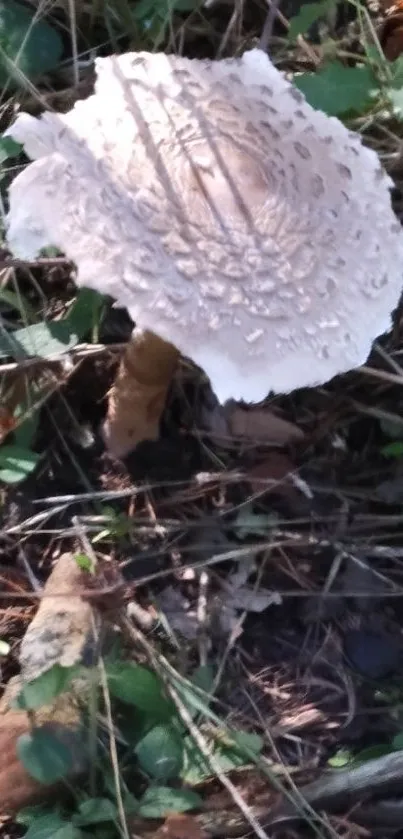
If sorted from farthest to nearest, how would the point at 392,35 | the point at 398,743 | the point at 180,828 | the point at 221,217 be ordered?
the point at 392,35 < the point at 398,743 < the point at 180,828 < the point at 221,217

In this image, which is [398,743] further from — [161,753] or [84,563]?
[84,563]

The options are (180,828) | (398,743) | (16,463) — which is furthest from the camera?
(16,463)

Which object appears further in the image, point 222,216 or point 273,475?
point 273,475

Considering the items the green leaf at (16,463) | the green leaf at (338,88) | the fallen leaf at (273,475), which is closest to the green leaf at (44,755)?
the green leaf at (16,463)

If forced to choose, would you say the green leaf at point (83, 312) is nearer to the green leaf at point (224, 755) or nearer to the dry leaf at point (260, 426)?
the dry leaf at point (260, 426)

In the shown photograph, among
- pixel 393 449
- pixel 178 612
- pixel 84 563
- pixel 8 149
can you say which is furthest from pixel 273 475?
pixel 8 149

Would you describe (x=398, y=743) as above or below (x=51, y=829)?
below

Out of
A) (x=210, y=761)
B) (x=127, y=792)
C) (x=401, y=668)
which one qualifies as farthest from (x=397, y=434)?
(x=127, y=792)
